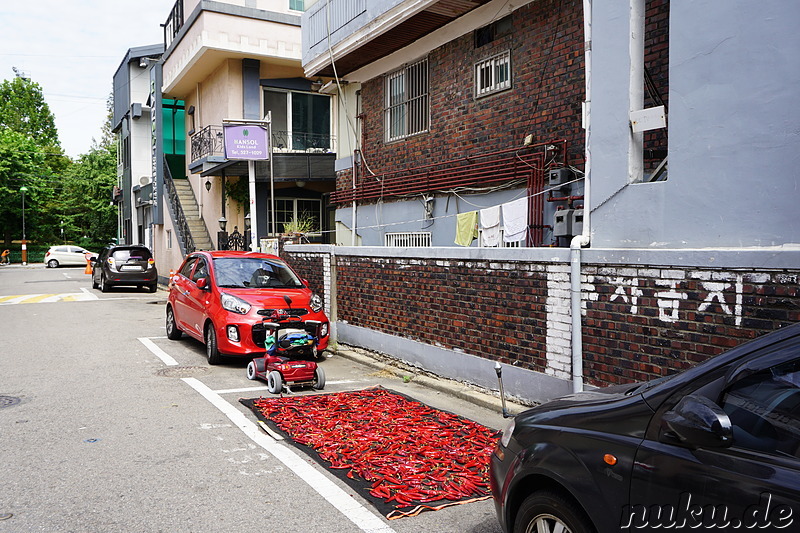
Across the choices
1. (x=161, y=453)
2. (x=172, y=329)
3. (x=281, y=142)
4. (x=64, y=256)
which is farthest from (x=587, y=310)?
(x=64, y=256)

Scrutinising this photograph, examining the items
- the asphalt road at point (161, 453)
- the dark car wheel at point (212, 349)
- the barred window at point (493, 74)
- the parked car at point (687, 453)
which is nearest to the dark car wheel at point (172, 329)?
the asphalt road at point (161, 453)

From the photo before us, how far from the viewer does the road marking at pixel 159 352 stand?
10348mm

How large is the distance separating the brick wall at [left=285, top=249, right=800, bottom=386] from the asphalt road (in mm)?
862

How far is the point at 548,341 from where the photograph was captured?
720cm

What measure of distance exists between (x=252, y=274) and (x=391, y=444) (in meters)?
5.91

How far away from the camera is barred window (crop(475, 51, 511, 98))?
34.9ft

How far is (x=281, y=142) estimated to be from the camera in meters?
23.5

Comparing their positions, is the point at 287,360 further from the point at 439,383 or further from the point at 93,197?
the point at 93,197

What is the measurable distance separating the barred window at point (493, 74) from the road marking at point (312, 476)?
6528 millimetres

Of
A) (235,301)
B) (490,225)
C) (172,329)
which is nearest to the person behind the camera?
(235,301)

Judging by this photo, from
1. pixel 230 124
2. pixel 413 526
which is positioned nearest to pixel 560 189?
pixel 413 526

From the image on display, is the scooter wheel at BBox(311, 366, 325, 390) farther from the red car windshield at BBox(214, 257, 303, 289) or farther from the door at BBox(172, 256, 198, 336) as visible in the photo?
the door at BBox(172, 256, 198, 336)

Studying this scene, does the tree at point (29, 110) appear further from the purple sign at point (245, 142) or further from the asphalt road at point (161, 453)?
the asphalt road at point (161, 453)

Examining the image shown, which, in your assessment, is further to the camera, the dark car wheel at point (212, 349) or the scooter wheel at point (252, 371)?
the dark car wheel at point (212, 349)
